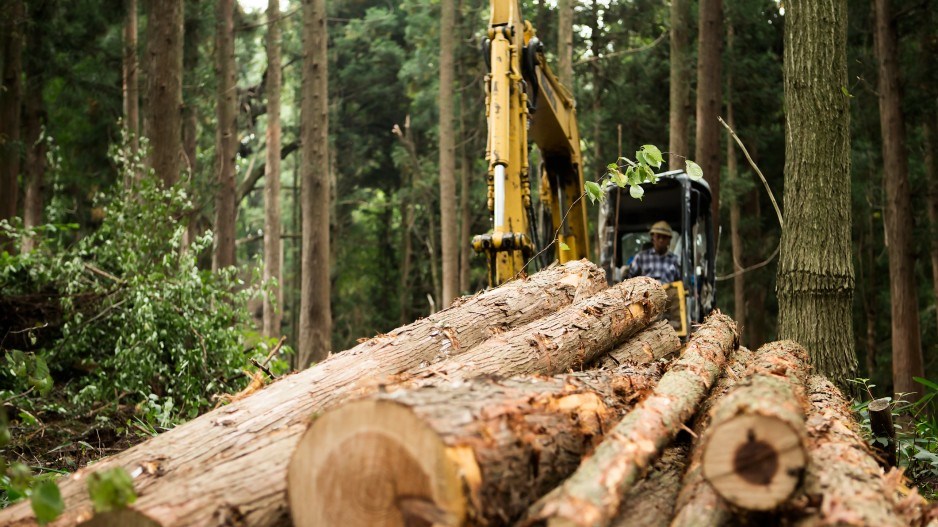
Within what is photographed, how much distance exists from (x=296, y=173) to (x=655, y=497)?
30231mm

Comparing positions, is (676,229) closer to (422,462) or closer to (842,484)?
(842,484)

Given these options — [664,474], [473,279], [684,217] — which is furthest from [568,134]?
[473,279]

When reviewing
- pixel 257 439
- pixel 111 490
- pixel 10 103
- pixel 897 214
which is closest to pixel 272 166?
pixel 10 103

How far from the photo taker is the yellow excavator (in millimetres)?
7547

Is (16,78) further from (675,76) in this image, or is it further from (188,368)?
(675,76)

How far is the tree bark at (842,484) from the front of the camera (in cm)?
259

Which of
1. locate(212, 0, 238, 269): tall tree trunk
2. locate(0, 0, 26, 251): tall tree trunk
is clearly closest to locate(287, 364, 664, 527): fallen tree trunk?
locate(0, 0, 26, 251): tall tree trunk

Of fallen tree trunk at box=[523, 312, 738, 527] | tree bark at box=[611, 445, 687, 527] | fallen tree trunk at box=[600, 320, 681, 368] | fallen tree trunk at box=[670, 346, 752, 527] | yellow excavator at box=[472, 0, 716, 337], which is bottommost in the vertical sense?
tree bark at box=[611, 445, 687, 527]

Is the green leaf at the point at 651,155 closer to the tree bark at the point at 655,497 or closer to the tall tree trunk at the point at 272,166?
the tree bark at the point at 655,497

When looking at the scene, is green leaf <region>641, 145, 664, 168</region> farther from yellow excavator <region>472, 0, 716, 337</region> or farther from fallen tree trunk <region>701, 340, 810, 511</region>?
fallen tree trunk <region>701, 340, 810, 511</region>

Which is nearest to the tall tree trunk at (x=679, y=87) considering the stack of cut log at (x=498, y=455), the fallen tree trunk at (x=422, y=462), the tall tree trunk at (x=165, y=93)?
the tall tree trunk at (x=165, y=93)

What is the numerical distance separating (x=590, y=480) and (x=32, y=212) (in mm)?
17714

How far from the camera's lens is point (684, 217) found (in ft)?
33.1

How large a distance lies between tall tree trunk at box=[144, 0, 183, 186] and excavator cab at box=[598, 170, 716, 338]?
17.4 feet
